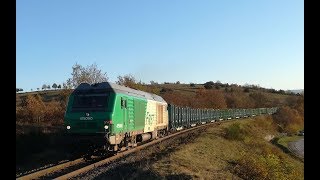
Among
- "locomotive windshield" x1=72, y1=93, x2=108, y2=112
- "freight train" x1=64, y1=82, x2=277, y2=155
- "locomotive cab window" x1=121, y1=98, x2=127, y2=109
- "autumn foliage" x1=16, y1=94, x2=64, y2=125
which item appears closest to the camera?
"freight train" x1=64, y1=82, x2=277, y2=155

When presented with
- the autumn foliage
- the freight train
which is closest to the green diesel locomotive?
the freight train

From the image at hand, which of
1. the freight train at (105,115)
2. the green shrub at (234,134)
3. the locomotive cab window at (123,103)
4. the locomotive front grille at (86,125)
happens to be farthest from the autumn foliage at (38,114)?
the locomotive front grille at (86,125)

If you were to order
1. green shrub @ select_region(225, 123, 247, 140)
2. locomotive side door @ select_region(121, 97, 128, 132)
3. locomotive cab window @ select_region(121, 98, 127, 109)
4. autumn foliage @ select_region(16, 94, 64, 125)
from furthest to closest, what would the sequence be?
autumn foliage @ select_region(16, 94, 64, 125), green shrub @ select_region(225, 123, 247, 140), locomotive side door @ select_region(121, 97, 128, 132), locomotive cab window @ select_region(121, 98, 127, 109)

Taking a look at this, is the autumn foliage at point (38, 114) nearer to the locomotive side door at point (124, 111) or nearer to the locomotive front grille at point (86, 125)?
the locomotive side door at point (124, 111)

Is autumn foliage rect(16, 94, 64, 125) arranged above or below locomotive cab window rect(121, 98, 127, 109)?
below

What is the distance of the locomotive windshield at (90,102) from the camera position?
57.1 ft

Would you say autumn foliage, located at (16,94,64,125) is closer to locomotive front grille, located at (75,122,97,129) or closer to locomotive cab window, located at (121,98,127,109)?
locomotive cab window, located at (121,98,127,109)

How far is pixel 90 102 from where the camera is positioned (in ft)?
58.1

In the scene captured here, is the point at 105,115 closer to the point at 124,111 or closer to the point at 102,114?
the point at 102,114

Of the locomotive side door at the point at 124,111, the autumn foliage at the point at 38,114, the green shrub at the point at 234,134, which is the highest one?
the locomotive side door at the point at 124,111

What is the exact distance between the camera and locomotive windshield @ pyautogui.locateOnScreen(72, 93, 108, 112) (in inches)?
685

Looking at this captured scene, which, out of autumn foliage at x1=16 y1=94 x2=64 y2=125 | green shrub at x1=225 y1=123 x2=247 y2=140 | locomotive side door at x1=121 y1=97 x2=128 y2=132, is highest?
locomotive side door at x1=121 y1=97 x2=128 y2=132

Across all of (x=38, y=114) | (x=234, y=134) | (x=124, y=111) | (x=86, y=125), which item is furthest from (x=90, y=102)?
(x=234, y=134)
